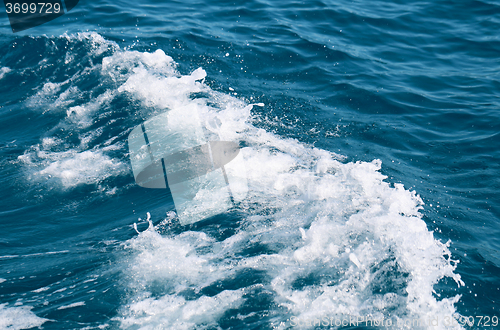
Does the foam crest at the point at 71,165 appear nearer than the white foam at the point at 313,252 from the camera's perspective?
No

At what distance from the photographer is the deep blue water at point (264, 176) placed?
378cm

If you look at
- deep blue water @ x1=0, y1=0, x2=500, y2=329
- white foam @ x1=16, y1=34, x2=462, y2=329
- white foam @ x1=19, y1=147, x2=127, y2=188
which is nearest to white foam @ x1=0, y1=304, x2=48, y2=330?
deep blue water @ x1=0, y1=0, x2=500, y2=329

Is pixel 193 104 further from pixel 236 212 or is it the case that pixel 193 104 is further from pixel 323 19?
pixel 323 19

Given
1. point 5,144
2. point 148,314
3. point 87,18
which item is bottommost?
point 148,314

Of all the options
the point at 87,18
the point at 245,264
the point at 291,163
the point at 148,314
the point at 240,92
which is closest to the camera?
the point at 148,314

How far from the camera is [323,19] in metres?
10.7

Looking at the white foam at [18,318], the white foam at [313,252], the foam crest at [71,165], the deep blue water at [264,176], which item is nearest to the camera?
the white foam at [18,318]

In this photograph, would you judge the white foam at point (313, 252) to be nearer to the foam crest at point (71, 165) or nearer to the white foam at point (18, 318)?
the white foam at point (18, 318)

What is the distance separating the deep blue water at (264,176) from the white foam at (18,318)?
0.01 meters

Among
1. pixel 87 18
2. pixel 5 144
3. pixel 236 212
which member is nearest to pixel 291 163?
pixel 236 212

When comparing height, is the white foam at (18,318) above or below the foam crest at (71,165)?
below

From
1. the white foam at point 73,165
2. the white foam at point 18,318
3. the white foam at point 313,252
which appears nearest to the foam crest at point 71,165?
the white foam at point 73,165

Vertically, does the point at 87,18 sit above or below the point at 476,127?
above

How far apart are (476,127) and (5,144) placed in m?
7.30
